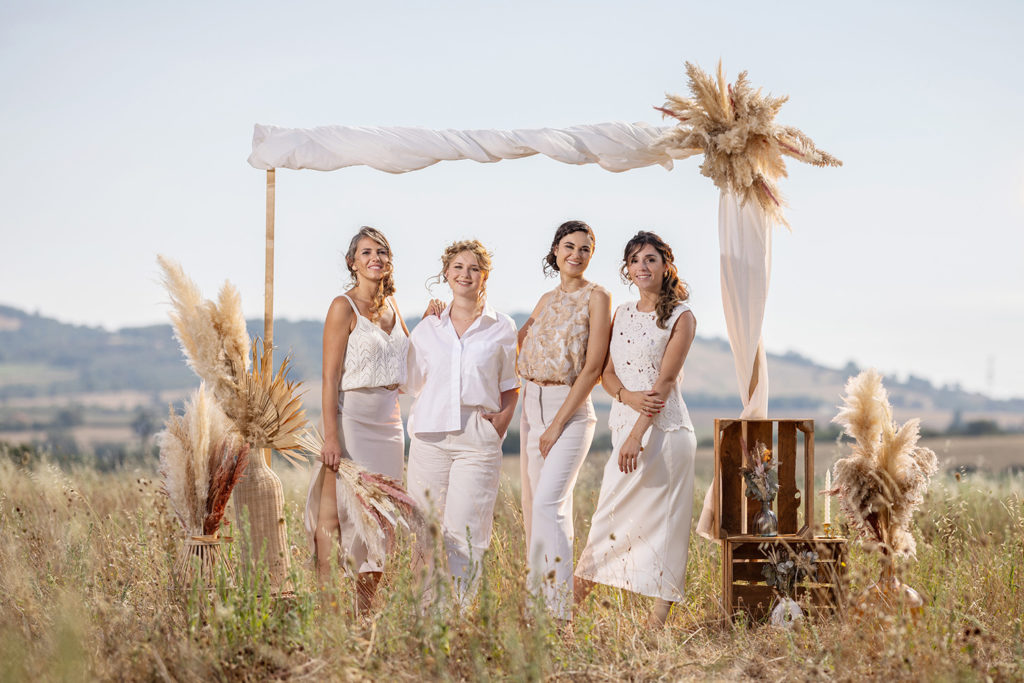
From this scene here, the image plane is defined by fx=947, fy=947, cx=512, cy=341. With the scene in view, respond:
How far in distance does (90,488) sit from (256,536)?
18.6 ft

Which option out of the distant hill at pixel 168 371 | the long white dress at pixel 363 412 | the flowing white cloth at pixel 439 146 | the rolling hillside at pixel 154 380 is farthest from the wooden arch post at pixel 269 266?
the distant hill at pixel 168 371

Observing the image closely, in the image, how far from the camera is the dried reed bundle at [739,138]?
18.4ft

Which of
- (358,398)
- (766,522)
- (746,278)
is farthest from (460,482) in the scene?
(746,278)

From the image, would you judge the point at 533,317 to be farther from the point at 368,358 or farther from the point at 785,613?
the point at 785,613

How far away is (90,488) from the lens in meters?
10.0

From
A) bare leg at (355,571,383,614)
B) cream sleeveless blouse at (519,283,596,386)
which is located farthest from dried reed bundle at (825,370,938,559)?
bare leg at (355,571,383,614)

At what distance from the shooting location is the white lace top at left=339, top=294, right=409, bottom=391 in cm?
555

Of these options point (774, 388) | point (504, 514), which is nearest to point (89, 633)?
point (504, 514)

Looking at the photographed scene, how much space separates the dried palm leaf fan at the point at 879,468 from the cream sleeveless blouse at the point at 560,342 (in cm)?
151

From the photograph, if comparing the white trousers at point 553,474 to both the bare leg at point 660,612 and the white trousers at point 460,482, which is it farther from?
the bare leg at point 660,612

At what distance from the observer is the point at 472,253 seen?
18.4 feet

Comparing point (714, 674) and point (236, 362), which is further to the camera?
point (236, 362)

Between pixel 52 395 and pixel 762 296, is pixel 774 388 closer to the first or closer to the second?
pixel 52 395

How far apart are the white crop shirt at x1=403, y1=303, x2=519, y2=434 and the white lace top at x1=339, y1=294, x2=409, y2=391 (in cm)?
18
